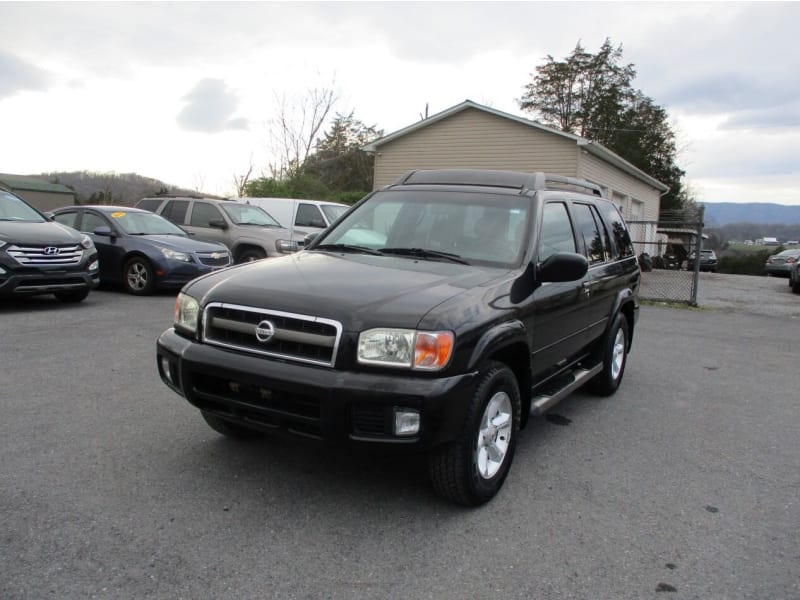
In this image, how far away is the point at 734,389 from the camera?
247 inches

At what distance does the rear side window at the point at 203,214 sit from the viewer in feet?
43.4

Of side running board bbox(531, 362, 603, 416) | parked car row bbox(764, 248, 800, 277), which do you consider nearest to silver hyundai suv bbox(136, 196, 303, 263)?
side running board bbox(531, 362, 603, 416)

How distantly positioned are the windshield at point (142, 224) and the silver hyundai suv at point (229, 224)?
135 centimetres

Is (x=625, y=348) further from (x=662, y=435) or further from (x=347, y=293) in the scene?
(x=347, y=293)

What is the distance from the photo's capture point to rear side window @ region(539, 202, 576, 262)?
4.20m

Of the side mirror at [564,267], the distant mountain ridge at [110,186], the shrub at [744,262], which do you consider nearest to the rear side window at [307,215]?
the side mirror at [564,267]

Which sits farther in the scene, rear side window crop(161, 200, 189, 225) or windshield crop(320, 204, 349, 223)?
windshield crop(320, 204, 349, 223)

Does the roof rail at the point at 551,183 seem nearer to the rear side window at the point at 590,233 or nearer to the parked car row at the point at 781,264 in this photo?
the rear side window at the point at 590,233

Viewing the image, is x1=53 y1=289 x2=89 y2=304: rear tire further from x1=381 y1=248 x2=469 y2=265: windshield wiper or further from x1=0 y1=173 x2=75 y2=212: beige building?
x1=0 y1=173 x2=75 y2=212: beige building

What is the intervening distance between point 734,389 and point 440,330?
182 inches

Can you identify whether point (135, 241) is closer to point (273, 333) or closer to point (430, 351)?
point (273, 333)

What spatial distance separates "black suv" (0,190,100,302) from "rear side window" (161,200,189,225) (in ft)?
13.5

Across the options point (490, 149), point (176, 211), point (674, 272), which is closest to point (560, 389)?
point (176, 211)

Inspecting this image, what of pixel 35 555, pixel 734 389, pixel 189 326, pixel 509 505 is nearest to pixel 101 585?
pixel 35 555
